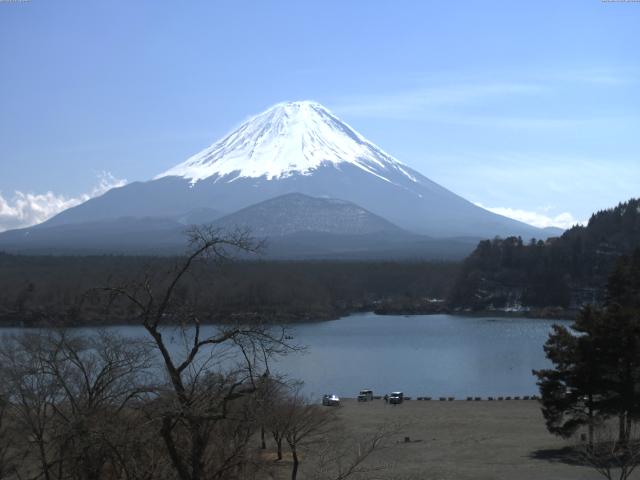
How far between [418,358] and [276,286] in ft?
97.2

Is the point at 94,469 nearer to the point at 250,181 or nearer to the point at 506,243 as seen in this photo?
the point at 506,243

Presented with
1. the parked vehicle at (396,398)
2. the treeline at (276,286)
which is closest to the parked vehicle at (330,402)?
the parked vehicle at (396,398)

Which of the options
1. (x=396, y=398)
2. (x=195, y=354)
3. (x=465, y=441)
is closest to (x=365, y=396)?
(x=396, y=398)

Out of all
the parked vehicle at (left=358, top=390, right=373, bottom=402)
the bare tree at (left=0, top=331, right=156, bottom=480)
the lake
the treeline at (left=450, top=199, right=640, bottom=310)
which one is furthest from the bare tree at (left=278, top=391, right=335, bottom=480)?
the treeline at (left=450, top=199, right=640, bottom=310)

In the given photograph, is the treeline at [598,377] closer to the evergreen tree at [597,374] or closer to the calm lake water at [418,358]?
the evergreen tree at [597,374]

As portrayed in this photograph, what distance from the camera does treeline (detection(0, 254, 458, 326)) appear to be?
56250mm

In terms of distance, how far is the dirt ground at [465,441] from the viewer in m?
14.1

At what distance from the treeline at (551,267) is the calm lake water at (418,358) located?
1079 centimetres

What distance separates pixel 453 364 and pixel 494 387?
245 inches

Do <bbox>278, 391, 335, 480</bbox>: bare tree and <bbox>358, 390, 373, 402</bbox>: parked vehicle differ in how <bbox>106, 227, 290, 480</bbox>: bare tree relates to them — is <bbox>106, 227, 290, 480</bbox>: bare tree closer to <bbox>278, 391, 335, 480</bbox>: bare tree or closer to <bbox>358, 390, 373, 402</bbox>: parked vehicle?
<bbox>278, 391, 335, 480</bbox>: bare tree

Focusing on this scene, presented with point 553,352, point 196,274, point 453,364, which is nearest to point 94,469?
point 196,274

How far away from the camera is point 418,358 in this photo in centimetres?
3762

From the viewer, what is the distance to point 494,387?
2928cm

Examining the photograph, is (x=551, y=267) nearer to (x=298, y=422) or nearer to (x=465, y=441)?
(x=465, y=441)
